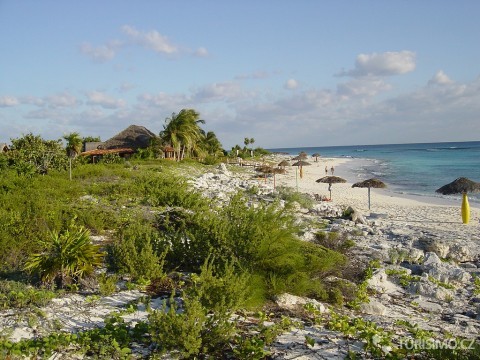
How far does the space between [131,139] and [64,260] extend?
101ft

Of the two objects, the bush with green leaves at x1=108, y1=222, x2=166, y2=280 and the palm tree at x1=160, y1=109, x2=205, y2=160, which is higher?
the palm tree at x1=160, y1=109, x2=205, y2=160

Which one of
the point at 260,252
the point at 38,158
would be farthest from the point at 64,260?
the point at 38,158

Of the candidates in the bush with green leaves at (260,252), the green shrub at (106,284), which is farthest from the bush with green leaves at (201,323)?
the green shrub at (106,284)

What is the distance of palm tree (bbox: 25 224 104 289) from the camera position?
17.6ft

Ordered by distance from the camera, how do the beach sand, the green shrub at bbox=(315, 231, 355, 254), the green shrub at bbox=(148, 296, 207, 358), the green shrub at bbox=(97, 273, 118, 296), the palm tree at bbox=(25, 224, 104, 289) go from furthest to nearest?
the beach sand, the green shrub at bbox=(315, 231, 355, 254), the palm tree at bbox=(25, 224, 104, 289), the green shrub at bbox=(97, 273, 118, 296), the green shrub at bbox=(148, 296, 207, 358)

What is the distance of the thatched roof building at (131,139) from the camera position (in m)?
34.5

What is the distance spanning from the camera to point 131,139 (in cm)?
3512

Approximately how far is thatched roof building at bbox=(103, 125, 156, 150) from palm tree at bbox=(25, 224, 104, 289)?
29418 mm

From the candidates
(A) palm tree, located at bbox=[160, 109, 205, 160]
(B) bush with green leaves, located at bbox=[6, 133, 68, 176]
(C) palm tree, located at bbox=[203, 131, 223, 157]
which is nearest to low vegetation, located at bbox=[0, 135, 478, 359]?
(B) bush with green leaves, located at bbox=[6, 133, 68, 176]

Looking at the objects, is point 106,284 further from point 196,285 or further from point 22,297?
point 196,285

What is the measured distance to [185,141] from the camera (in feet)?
112

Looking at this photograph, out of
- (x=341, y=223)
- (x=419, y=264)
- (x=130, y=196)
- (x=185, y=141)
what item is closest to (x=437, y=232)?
(x=341, y=223)

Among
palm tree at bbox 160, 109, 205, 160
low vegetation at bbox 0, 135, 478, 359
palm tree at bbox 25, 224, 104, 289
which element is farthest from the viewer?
palm tree at bbox 160, 109, 205, 160

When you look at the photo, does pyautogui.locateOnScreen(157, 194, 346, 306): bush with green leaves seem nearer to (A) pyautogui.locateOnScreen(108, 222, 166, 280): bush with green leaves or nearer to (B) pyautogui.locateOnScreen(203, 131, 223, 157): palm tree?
(A) pyautogui.locateOnScreen(108, 222, 166, 280): bush with green leaves
